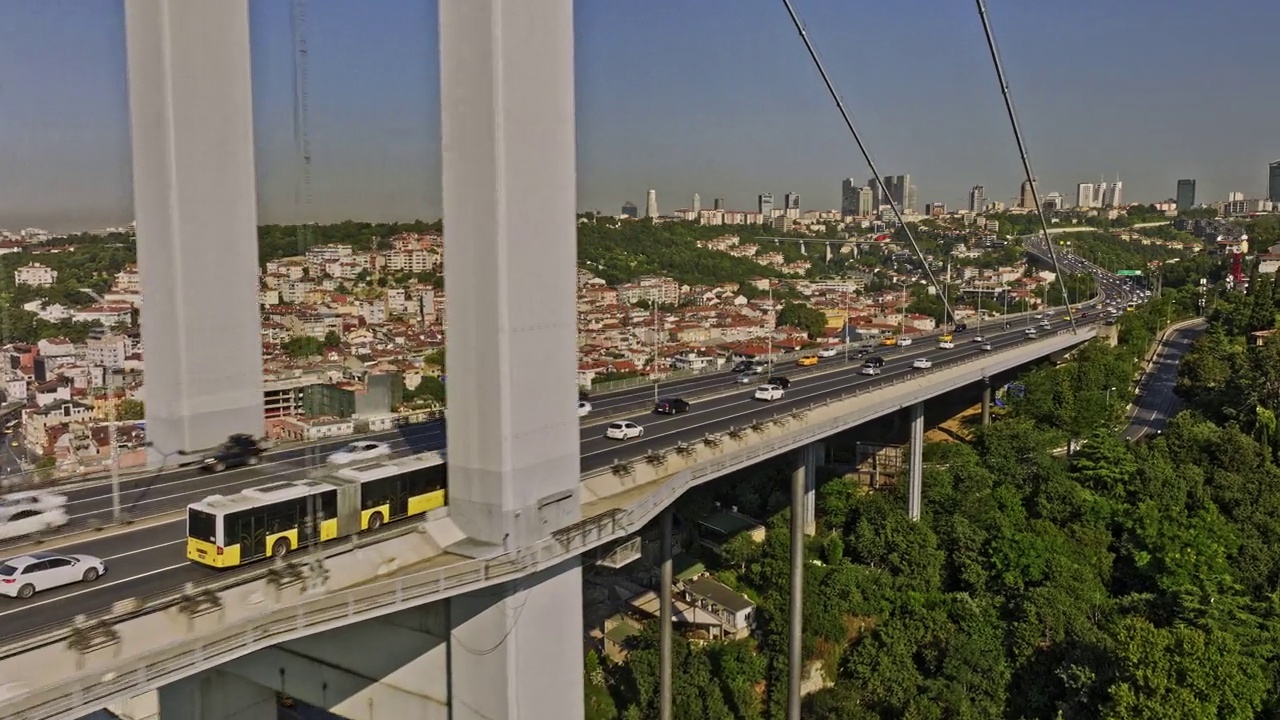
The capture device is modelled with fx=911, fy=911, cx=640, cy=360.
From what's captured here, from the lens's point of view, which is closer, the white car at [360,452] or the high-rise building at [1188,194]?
the white car at [360,452]

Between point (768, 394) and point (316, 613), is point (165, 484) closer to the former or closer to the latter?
point (316, 613)

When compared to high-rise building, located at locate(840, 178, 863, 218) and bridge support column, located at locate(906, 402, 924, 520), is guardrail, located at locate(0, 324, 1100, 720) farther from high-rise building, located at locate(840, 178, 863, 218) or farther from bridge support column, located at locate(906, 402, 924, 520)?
high-rise building, located at locate(840, 178, 863, 218)

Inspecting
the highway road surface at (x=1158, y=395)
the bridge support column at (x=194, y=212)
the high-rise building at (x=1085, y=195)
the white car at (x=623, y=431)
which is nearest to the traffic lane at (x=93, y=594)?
the bridge support column at (x=194, y=212)

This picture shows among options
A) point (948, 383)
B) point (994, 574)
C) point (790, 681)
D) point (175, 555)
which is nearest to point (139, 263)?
point (175, 555)

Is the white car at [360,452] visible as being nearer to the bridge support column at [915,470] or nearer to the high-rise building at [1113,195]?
the bridge support column at [915,470]

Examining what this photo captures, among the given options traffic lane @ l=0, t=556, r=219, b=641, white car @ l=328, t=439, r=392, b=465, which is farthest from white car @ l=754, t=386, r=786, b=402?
traffic lane @ l=0, t=556, r=219, b=641

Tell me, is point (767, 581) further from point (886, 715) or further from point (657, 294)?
point (657, 294)

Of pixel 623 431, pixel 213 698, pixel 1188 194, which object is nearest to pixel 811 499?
pixel 623 431
